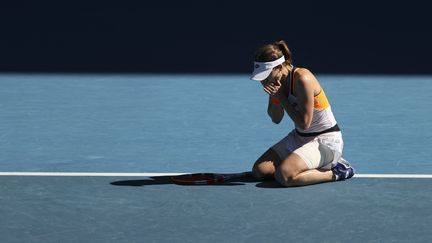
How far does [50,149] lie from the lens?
9695mm

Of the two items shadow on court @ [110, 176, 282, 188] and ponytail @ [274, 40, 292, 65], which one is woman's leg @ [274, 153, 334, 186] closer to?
shadow on court @ [110, 176, 282, 188]

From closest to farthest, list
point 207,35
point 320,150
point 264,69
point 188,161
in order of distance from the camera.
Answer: point 264,69 → point 320,150 → point 188,161 → point 207,35

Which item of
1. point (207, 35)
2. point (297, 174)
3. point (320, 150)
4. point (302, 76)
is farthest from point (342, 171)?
point (207, 35)

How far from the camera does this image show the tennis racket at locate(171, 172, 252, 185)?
8.65m

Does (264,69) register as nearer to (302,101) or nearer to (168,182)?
(302,101)

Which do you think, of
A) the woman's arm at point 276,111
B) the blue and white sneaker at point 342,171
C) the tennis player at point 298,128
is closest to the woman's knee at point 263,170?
the tennis player at point 298,128

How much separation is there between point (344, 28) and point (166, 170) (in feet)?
17.6

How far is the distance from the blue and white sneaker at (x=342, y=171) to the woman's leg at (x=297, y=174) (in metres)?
0.05

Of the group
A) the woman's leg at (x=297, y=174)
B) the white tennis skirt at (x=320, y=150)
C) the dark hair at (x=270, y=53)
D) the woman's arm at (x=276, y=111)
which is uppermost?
the dark hair at (x=270, y=53)

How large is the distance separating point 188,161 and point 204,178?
25.7 inches

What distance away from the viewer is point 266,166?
8.73 m

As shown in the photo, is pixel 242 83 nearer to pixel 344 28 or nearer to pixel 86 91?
pixel 86 91

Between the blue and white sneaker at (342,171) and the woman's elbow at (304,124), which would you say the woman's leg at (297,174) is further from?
the woman's elbow at (304,124)

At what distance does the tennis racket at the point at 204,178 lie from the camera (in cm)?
865
